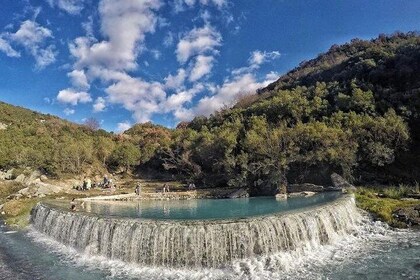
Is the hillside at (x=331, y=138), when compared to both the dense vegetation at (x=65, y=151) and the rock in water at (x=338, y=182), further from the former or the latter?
the dense vegetation at (x=65, y=151)

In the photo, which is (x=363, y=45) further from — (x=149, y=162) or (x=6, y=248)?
(x=6, y=248)

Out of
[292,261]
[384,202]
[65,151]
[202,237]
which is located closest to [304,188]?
[384,202]

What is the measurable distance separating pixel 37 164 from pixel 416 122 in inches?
1724

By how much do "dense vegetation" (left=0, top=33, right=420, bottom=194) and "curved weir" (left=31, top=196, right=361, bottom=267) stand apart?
1717cm

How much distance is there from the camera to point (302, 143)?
3662 centimetres

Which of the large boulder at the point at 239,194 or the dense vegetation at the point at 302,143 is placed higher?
the dense vegetation at the point at 302,143

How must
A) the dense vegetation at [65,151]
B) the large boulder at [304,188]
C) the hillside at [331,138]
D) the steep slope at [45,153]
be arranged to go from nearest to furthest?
the large boulder at [304,188] < the hillside at [331,138] < the steep slope at [45,153] < the dense vegetation at [65,151]

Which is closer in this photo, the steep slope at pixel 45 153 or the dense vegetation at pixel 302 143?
the dense vegetation at pixel 302 143

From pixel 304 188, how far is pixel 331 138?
19.4 ft

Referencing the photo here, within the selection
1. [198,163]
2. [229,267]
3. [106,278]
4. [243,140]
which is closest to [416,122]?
[243,140]

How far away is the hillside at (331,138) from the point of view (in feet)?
109

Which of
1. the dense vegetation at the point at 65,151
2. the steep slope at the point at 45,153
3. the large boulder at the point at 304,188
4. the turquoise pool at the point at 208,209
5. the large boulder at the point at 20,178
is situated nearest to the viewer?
the turquoise pool at the point at 208,209

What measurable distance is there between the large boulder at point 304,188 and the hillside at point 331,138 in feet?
3.04

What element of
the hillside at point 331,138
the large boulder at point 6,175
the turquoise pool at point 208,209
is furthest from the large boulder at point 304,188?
the large boulder at point 6,175
